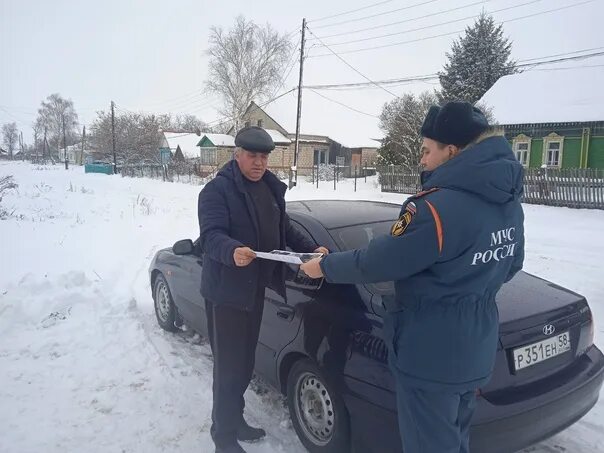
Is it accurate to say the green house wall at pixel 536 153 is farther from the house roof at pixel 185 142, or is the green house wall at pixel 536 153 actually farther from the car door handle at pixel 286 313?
the house roof at pixel 185 142

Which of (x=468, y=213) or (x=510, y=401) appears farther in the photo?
(x=510, y=401)

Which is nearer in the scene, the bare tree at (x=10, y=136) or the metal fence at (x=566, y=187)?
the metal fence at (x=566, y=187)

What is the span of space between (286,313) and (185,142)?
5171 cm

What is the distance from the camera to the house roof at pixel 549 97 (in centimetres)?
2258

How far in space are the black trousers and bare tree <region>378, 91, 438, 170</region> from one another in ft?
73.4

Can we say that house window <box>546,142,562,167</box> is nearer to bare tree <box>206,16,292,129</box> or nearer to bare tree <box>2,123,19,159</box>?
bare tree <box>206,16,292,129</box>

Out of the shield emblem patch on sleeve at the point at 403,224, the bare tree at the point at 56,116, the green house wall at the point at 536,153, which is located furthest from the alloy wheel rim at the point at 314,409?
the bare tree at the point at 56,116

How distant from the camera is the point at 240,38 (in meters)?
38.3

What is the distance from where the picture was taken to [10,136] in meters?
109

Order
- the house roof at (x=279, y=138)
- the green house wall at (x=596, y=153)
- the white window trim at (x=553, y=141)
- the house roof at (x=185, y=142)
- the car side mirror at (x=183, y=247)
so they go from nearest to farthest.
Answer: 1. the car side mirror at (x=183, y=247)
2. the green house wall at (x=596, y=153)
3. the white window trim at (x=553, y=141)
4. the house roof at (x=279, y=138)
5. the house roof at (x=185, y=142)

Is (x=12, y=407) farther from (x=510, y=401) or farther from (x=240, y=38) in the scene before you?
(x=240, y=38)

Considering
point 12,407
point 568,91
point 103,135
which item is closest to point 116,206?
point 12,407

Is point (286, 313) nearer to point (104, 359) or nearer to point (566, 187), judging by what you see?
point (104, 359)

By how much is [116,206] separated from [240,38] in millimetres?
29537
